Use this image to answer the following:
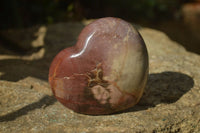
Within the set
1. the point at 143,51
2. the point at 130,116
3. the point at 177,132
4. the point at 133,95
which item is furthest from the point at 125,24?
the point at 177,132

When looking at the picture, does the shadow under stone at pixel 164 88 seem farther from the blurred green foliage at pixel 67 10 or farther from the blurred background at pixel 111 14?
the blurred green foliage at pixel 67 10

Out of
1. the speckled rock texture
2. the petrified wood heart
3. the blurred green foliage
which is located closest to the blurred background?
the blurred green foliage

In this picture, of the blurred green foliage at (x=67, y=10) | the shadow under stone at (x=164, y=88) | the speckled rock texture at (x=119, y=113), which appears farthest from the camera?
the blurred green foliage at (x=67, y=10)

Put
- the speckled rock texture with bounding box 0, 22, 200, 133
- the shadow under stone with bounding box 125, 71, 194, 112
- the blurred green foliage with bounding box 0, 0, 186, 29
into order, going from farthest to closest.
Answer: the blurred green foliage with bounding box 0, 0, 186, 29 < the shadow under stone with bounding box 125, 71, 194, 112 < the speckled rock texture with bounding box 0, 22, 200, 133

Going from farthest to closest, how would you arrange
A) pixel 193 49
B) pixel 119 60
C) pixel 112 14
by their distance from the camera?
1. pixel 112 14
2. pixel 193 49
3. pixel 119 60

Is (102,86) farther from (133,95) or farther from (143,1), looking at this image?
(143,1)

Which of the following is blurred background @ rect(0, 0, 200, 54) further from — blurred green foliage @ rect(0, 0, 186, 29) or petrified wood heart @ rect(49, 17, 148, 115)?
petrified wood heart @ rect(49, 17, 148, 115)

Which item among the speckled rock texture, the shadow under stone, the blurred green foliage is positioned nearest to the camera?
the speckled rock texture

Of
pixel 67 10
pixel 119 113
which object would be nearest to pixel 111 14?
pixel 67 10

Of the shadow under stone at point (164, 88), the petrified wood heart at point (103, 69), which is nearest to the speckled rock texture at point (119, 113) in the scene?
the shadow under stone at point (164, 88)
